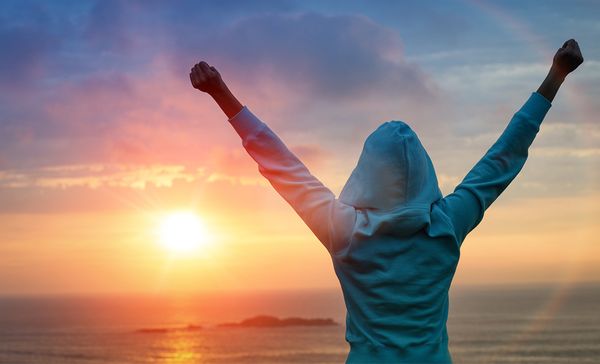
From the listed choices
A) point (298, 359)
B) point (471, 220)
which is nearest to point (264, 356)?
point (298, 359)

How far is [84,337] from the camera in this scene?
3487 inches

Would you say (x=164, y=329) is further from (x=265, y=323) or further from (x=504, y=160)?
(x=504, y=160)

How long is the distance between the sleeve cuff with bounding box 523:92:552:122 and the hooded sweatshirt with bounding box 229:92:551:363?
41cm

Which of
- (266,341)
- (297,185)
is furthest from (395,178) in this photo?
(266,341)

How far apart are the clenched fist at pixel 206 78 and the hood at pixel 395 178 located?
0.51 metres

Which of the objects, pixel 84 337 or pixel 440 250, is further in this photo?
pixel 84 337

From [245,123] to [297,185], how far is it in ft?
0.86

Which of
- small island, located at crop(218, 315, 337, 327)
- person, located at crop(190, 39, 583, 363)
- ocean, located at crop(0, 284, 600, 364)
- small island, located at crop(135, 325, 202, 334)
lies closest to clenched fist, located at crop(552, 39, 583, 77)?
person, located at crop(190, 39, 583, 363)

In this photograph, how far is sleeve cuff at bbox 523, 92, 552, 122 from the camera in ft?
8.57

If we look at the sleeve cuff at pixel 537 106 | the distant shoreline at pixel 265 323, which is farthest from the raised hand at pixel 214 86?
the distant shoreline at pixel 265 323

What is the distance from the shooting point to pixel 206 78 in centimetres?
243

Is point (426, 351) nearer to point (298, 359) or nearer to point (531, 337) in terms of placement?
point (298, 359)

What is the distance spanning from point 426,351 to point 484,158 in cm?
68

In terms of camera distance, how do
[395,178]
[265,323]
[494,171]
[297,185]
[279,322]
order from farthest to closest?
[279,322]
[265,323]
[494,171]
[297,185]
[395,178]
